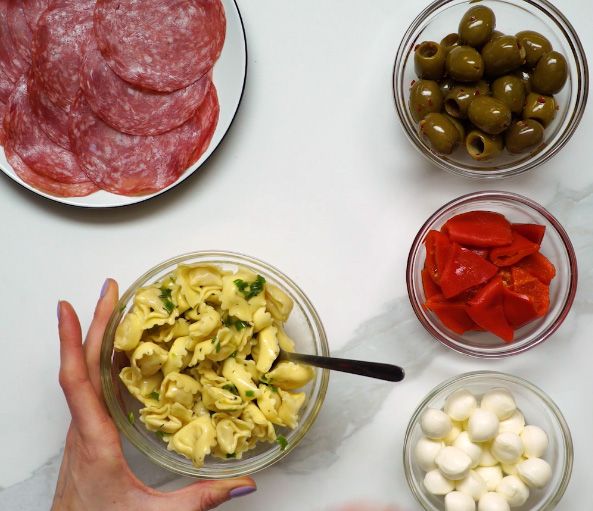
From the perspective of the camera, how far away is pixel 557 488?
5.51ft

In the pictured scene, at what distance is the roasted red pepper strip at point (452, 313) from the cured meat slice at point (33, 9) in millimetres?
1139

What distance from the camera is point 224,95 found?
1738 millimetres

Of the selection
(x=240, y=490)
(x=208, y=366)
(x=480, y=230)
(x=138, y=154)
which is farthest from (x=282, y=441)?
(x=138, y=154)

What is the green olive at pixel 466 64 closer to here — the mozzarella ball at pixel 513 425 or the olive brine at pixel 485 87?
the olive brine at pixel 485 87

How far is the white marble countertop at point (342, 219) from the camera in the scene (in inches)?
70.2

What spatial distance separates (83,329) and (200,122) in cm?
59

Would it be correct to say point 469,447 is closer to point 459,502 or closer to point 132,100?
point 459,502

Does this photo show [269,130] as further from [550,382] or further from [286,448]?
[550,382]

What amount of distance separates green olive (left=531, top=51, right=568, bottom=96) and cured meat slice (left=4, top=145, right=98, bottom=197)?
106 cm

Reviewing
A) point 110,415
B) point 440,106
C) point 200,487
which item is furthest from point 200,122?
point 200,487

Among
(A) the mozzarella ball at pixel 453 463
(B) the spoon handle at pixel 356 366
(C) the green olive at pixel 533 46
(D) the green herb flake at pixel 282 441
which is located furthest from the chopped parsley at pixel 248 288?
(C) the green olive at pixel 533 46

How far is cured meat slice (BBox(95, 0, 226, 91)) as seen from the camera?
169cm

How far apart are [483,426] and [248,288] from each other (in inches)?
24.2

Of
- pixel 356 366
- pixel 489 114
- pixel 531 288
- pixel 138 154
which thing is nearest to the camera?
pixel 356 366
